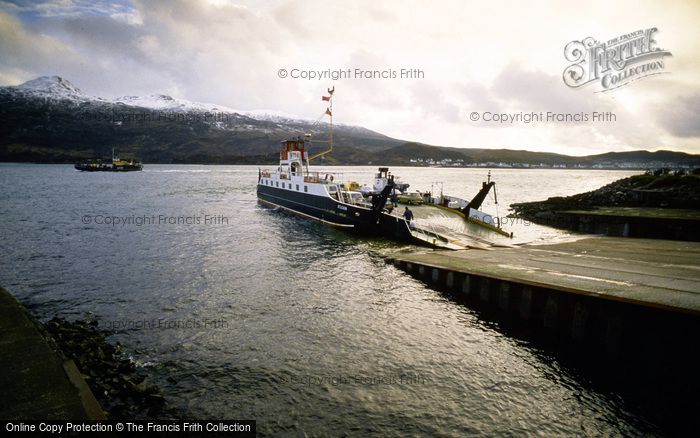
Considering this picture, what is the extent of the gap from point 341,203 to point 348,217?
170 cm

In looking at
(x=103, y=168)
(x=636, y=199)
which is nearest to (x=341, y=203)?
(x=636, y=199)

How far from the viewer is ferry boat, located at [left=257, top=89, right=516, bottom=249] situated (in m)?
30.4

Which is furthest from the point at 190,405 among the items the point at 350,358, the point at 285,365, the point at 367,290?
the point at 367,290

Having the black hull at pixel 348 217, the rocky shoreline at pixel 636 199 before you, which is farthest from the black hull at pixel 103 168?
the rocky shoreline at pixel 636 199

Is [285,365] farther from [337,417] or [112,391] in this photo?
[112,391]

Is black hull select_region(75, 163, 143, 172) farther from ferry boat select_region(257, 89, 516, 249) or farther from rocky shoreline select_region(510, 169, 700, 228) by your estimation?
rocky shoreline select_region(510, 169, 700, 228)

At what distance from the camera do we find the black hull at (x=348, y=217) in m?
31.4

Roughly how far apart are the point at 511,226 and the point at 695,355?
31.4 m

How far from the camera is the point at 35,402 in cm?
712

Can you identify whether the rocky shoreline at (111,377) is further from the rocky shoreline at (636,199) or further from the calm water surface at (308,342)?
the rocky shoreline at (636,199)

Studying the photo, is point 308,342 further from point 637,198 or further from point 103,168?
point 103,168

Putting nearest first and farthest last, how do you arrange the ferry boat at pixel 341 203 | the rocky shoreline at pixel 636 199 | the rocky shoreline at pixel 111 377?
the rocky shoreline at pixel 111 377 → the ferry boat at pixel 341 203 → the rocky shoreline at pixel 636 199

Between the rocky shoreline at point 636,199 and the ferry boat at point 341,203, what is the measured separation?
10996 mm

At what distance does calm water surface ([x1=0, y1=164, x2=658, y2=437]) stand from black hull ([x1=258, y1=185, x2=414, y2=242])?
505 centimetres
